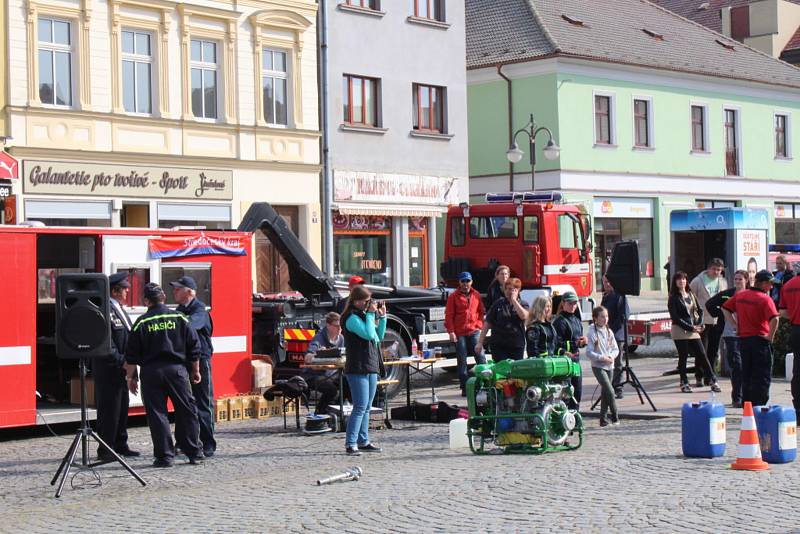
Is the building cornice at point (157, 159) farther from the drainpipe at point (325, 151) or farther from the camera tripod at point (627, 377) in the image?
the camera tripod at point (627, 377)

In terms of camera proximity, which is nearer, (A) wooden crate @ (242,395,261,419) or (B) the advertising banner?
(A) wooden crate @ (242,395,261,419)

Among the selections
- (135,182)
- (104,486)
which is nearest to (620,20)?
A: (135,182)

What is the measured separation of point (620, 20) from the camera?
45562 millimetres

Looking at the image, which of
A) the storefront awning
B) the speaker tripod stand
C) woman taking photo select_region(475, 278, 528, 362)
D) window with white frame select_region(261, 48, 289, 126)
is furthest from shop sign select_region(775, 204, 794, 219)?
the speaker tripod stand

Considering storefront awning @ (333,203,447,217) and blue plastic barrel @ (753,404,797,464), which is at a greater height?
storefront awning @ (333,203,447,217)

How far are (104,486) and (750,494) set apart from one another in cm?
544

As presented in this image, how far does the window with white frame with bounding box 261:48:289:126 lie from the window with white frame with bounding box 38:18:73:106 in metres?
4.93

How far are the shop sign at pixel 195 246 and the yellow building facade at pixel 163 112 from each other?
981 cm

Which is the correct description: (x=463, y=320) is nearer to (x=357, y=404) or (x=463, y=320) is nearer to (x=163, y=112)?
(x=357, y=404)

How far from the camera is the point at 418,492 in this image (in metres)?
10.6

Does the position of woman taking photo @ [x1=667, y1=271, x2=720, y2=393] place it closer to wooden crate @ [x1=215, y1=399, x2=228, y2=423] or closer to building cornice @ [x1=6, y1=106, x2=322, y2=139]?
wooden crate @ [x1=215, y1=399, x2=228, y2=423]

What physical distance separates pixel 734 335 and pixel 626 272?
1767mm

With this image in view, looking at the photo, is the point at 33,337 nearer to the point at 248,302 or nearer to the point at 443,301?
the point at 248,302

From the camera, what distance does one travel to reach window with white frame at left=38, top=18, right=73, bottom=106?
25.9 m
